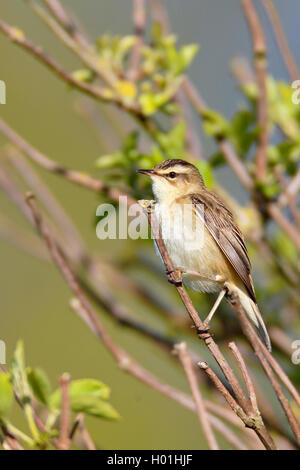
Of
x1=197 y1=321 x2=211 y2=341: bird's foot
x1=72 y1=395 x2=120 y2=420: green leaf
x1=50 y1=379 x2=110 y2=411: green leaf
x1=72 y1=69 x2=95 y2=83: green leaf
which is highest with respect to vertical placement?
x1=72 y1=69 x2=95 y2=83: green leaf

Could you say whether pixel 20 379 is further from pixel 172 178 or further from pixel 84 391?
pixel 172 178

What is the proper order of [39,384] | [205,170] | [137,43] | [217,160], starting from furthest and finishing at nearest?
[137,43], [217,160], [205,170], [39,384]

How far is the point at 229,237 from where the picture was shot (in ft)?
9.98

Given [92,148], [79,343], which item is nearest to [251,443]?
[79,343]

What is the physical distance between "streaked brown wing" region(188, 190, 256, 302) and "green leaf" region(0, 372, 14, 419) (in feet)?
4.42

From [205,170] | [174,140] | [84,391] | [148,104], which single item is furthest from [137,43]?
[84,391]

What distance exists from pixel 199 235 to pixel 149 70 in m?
0.83

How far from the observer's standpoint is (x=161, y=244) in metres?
1.97

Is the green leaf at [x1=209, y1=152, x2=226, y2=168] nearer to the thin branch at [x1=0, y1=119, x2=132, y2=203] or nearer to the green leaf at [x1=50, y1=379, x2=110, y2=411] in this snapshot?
the thin branch at [x1=0, y1=119, x2=132, y2=203]

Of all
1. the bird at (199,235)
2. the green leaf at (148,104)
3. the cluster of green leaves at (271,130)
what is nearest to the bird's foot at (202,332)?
the bird at (199,235)

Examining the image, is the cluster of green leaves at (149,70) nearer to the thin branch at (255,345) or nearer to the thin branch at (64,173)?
the thin branch at (64,173)

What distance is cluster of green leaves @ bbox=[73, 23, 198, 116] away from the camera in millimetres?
3076

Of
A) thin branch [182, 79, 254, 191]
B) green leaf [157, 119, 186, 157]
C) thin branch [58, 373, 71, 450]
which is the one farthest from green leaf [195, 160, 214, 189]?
Result: thin branch [58, 373, 71, 450]

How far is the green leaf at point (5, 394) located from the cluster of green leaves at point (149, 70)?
156 cm
